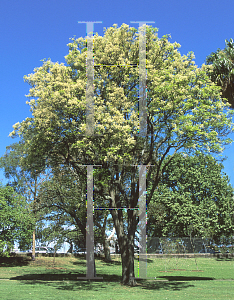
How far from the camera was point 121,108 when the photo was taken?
15328 millimetres

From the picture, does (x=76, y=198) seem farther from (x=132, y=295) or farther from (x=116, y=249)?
(x=116, y=249)

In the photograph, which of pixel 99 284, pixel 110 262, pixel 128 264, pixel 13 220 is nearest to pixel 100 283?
pixel 99 284

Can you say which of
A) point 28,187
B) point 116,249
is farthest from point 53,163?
point 116,249

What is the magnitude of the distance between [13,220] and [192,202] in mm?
21356

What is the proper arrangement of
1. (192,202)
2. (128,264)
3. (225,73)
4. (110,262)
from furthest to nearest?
(192,202), (110,262), (225,73), (128,264)

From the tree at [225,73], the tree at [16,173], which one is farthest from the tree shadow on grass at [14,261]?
the tree at [225,73]

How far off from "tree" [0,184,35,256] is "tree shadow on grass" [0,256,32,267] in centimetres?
253

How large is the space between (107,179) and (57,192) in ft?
31.1

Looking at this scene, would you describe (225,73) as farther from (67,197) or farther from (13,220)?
(13,220)

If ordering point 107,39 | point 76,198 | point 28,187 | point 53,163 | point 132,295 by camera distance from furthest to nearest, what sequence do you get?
1. point 28,187
2. point 76,198
3. point 53,163
4. point 107,39
5. point 132,295

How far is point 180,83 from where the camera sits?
1440cm

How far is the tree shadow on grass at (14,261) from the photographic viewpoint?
28.8 metres

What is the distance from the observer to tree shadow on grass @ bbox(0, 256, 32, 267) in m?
28.8

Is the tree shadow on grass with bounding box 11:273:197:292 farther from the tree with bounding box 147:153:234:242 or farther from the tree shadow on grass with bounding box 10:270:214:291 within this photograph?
the tree with bounding box 147:153:234:242
